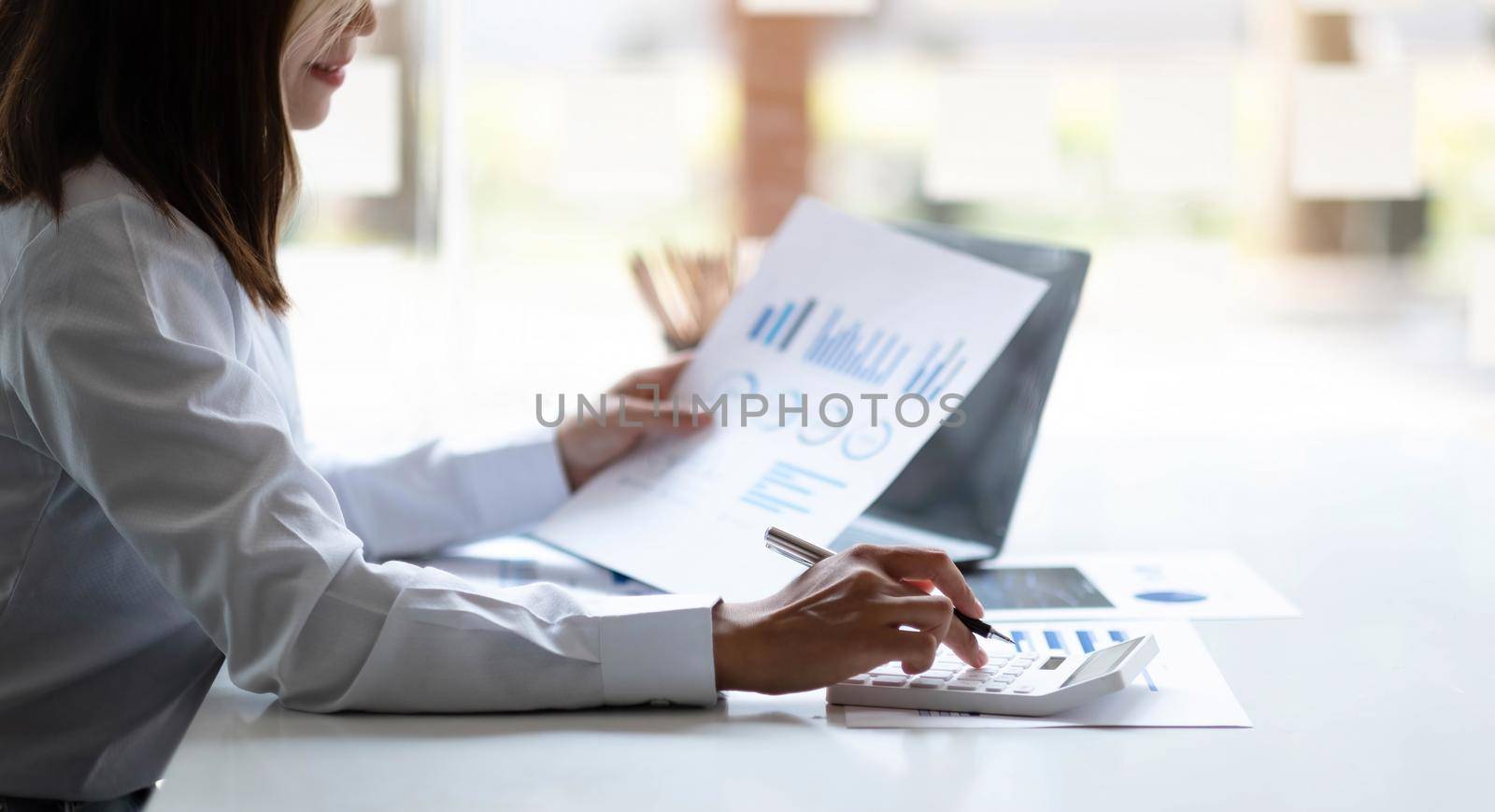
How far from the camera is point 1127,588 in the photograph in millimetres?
915

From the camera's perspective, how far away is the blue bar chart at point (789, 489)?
916mm

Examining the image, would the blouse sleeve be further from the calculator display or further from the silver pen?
the calculator display

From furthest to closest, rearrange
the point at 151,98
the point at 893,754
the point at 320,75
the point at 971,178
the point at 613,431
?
the point at 971,178, the point at 613,431, the point at 320,75, the point at 151,98, the point at 893,754

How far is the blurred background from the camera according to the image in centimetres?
182

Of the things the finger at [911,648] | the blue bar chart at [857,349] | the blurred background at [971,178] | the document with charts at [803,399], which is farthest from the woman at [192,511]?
the blurred background at [971,178]

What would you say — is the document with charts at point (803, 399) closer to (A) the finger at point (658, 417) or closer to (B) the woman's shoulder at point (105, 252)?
(A) the finger at point (658, 417)

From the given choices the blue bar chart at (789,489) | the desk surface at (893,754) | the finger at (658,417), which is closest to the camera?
the desk surface at (893,754)

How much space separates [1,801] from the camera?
2.47 feet

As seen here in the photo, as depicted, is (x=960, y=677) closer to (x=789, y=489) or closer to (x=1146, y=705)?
(x=1146, y=705)

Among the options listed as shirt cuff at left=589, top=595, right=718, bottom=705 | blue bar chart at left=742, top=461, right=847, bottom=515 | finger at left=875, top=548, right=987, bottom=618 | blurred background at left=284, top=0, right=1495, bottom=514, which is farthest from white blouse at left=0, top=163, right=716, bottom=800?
blurred background at left=284, top=0, right=1495, bottom=514

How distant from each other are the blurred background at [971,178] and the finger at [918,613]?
1.22 metres

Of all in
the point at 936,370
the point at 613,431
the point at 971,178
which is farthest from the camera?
the point at 971,178

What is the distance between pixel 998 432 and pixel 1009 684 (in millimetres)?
327

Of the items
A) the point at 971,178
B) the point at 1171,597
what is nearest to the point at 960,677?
the point at 1171,597
